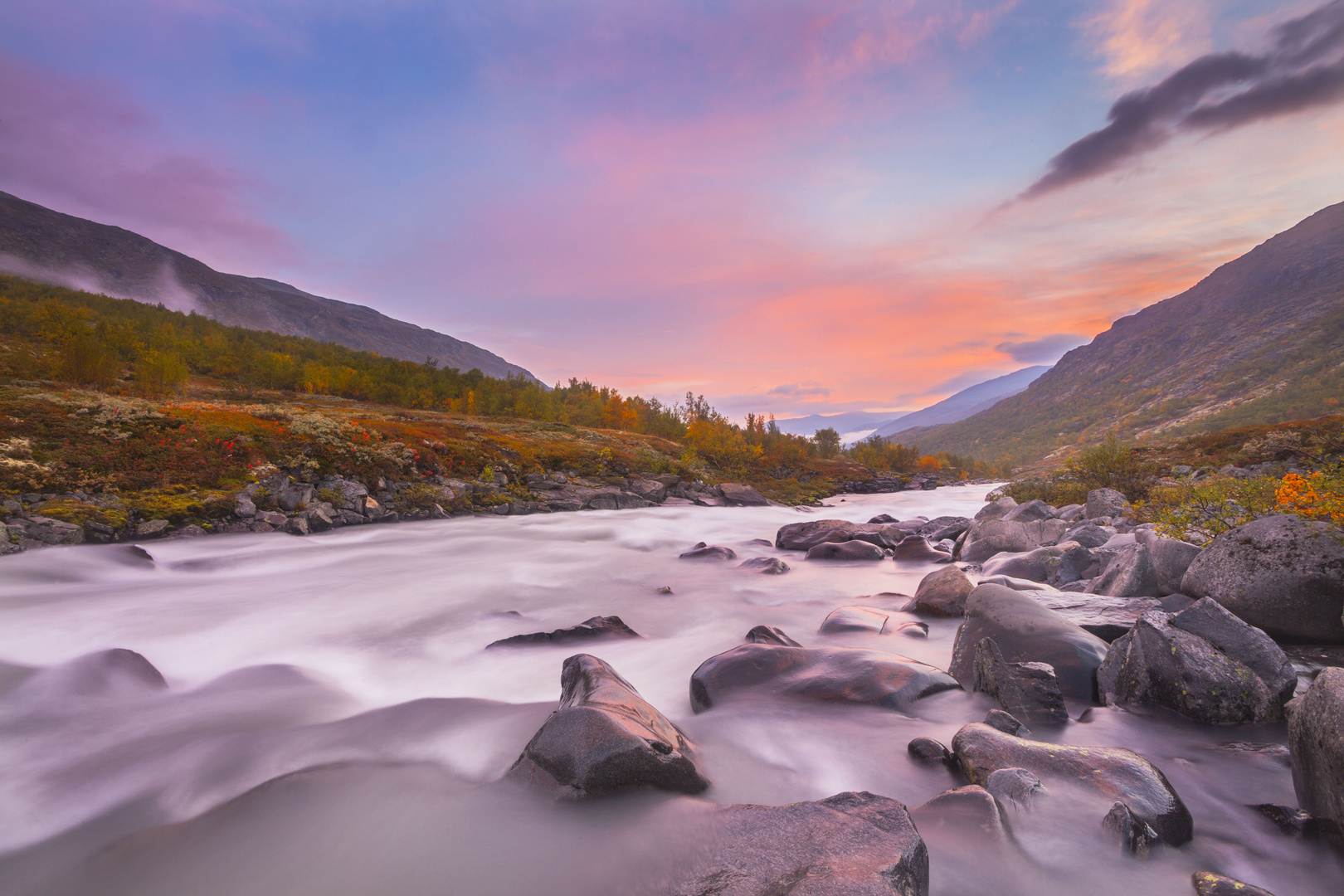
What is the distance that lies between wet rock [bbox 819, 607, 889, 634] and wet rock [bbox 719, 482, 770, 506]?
101ft

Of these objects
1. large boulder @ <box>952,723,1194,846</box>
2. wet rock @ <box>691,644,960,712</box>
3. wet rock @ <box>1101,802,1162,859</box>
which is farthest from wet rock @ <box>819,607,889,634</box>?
wet rock @ <box>1101,802,1162,859</box>

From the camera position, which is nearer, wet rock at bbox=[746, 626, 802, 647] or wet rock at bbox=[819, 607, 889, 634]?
wet rock at bbox=[746, 626, 802, 647]

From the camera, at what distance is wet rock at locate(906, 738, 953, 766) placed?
4.57 m

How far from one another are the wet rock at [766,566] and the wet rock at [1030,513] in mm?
10537

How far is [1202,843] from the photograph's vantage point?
11.5 ft

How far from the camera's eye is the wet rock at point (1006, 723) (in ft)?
15.4

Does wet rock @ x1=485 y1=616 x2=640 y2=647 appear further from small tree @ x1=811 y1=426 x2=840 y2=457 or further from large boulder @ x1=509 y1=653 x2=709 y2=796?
small tree @ x1=811 y1=426 x2=840 y2=457

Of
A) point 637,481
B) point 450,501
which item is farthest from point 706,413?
point 450,501

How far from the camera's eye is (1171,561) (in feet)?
26.1

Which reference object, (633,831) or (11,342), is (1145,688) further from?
(11,342)

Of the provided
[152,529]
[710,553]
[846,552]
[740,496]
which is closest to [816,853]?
[846,552]

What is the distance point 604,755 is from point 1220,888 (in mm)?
3858

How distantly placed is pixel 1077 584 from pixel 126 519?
965 inches

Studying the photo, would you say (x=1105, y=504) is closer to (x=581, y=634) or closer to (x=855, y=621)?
(x=855, y=621)
